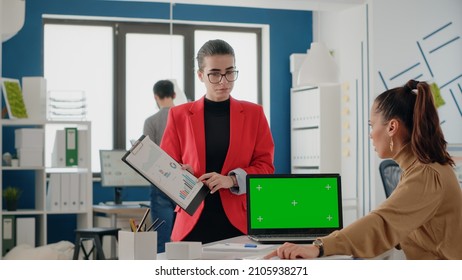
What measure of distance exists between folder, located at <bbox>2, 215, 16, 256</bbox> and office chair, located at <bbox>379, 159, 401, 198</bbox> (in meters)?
3.15

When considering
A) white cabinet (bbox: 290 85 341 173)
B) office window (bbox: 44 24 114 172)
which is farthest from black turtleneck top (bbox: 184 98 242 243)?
office window (bbox: 44 24 114 172)

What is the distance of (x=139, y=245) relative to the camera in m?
2.11

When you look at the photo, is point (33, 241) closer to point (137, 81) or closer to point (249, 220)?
point (137, 81)

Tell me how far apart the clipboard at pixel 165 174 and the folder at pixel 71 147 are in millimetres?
4397

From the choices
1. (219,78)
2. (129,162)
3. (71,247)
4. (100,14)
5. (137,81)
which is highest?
(100,14)

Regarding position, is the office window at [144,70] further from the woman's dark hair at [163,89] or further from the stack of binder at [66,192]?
the woman's dark hair at [163,89]

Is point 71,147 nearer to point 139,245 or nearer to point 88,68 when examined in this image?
point 88,68

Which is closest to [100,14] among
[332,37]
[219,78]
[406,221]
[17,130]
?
[17,130]

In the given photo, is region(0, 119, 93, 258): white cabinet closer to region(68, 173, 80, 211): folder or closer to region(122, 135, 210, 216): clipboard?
region(68, 173, 80, 211): folder

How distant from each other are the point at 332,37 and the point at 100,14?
228 cm

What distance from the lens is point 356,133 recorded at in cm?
703

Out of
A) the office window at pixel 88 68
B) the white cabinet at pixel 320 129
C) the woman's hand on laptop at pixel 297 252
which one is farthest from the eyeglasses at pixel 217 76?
the office window at pixel 88 68

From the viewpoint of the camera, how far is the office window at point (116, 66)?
7613 millimetres

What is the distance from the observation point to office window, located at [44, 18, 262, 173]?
7613 mm
